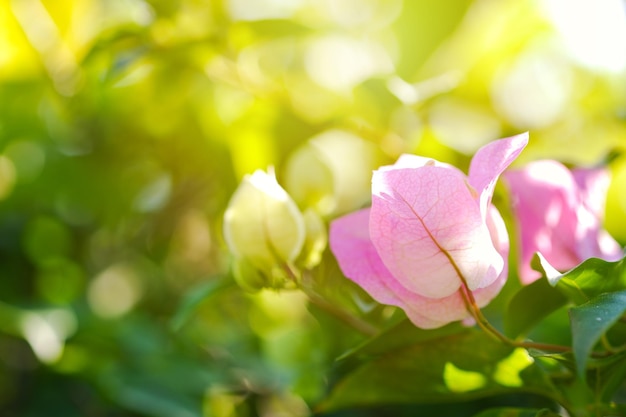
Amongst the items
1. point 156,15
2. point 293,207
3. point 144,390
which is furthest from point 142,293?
point 293,207

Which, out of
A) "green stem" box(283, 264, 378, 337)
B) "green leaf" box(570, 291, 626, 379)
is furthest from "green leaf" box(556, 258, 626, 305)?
"green stem" box(283, 264, 378, 337)

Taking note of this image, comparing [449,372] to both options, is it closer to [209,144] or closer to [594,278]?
[594,278]

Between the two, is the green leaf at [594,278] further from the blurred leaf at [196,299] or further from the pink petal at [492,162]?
the blurred leaf at [196,299]

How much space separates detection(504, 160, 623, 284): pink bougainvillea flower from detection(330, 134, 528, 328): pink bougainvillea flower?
7cm

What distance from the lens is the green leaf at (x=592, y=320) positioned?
274 mm

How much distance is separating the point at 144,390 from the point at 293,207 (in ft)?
1.16

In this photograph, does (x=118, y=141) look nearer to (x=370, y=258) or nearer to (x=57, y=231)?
(x=57, y=231)

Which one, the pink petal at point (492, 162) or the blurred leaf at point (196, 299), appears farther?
the blurred leaf at point (196, 299)

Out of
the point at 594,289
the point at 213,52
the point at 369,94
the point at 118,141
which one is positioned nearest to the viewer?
the point at 594,289

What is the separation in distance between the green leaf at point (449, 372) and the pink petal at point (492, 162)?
0.09m

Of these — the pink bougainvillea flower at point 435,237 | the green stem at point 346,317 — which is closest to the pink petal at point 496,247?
the pink bougainvillea flower at point 435,237

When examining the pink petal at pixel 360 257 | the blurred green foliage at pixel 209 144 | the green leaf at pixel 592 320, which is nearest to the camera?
the green leaf at pixel 592 320

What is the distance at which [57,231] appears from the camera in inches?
37.0

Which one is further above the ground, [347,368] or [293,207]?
[293,207]
